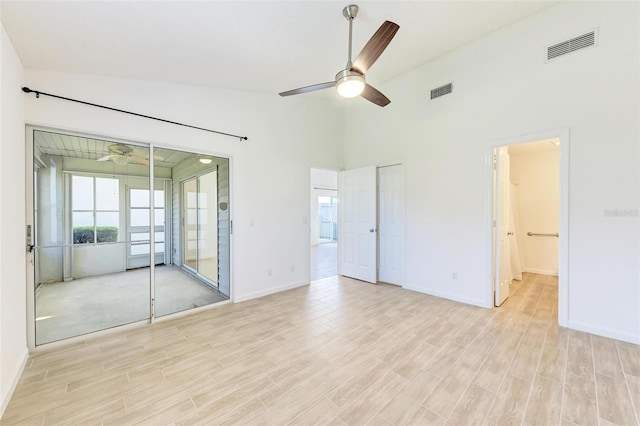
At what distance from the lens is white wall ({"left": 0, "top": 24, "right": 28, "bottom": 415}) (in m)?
1.83

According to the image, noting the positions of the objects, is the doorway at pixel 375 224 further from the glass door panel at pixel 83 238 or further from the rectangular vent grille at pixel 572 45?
the glass door panel at pixel 83 238

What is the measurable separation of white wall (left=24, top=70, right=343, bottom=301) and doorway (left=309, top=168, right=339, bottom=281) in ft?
4.03

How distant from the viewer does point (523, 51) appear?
314 cm

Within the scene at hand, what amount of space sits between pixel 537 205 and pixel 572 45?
3.68m

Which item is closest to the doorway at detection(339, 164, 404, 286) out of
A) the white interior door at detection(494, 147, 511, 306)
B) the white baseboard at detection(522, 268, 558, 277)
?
the white interior door at detection(494, 147, 511, 306)

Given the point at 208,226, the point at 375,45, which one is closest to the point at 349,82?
the point at 375,45

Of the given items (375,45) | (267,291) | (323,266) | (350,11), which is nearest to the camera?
(375,45)

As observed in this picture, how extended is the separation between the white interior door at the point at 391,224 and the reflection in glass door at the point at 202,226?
116 inches

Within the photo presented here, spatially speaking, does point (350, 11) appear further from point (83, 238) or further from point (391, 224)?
point (83, 238)

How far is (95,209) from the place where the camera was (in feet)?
9.56

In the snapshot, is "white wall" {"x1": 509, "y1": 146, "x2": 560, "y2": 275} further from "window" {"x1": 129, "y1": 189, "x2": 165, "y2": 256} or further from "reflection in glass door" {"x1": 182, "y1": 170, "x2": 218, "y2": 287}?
"window" {"x1": 129, "y1": 189, "x2": 165, "y2": 256}

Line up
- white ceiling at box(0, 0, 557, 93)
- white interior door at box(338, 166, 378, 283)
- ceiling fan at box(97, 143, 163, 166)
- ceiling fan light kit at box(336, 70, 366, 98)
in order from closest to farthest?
white ceiling at box(0, 0, 557, 93)
ceiling fan light kit at box(336, 70, 366, 98)
ceiling fan at box(97, 143, 163, 166)
white interior door at box(338, 166, 378, 283)

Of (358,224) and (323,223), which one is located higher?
(358,224)

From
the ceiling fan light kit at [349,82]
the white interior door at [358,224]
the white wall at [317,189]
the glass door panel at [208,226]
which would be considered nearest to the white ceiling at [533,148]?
the white interior door at [358,224]
